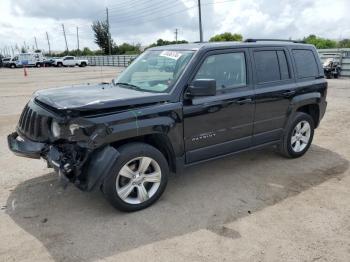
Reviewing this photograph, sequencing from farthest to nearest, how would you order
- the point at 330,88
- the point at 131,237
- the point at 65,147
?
the point at 330,88
the point at 65,147
the point at 131,237

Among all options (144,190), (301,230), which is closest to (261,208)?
(301,230)

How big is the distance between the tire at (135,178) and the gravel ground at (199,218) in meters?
0.14

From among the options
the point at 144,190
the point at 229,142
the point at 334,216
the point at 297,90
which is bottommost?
the point at 334,216

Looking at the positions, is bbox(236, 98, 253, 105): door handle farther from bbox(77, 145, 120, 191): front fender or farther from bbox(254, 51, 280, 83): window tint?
bbox(77, 145, 120, 191): front fender

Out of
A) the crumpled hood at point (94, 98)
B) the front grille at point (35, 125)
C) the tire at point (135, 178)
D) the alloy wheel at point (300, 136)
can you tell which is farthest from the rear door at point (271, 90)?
the front grille at point (35, 125)

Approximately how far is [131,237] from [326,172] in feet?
10.6

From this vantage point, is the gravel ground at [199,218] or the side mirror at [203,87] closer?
the gravel ground at [199,218]

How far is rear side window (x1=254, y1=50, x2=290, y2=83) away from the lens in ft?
16.6

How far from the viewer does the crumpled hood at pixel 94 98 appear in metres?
3.69

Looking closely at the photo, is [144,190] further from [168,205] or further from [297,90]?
[297,90]

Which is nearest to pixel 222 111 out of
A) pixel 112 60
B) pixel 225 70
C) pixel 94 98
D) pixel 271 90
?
pixel 225 70

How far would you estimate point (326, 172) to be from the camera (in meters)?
5.32

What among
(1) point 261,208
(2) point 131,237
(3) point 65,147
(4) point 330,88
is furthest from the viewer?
(4) point 330,88

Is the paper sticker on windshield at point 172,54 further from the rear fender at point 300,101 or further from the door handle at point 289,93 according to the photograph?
the rear fender at point 300,101
